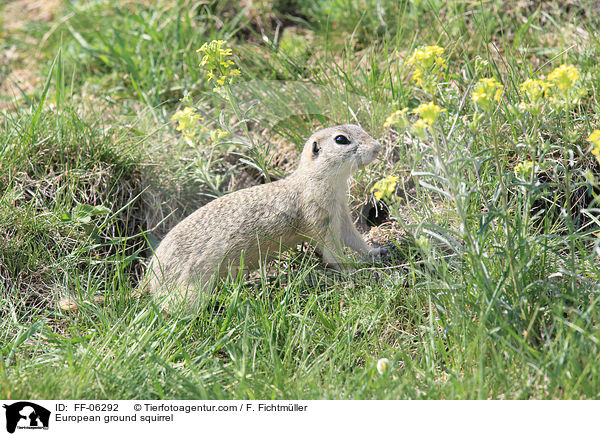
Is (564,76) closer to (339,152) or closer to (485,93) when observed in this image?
(485,93)

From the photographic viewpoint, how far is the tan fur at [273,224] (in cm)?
455

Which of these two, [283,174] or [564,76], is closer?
[564,76]

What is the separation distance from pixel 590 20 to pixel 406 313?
11.4ft

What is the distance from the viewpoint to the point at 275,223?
15.5ft

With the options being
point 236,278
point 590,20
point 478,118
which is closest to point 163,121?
point 236,278

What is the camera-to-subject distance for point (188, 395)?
3.40 metres

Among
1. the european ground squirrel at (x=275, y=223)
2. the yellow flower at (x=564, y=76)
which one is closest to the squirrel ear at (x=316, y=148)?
the european ground squirrel at (x=275, y=223)

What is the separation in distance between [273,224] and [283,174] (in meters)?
0.85

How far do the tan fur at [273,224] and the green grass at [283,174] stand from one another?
0.22m

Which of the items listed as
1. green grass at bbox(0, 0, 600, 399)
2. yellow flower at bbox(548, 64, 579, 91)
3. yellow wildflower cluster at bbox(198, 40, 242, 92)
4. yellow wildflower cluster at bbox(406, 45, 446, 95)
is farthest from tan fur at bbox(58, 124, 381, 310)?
yellow flower at bbox(548, 64, 579, 91)

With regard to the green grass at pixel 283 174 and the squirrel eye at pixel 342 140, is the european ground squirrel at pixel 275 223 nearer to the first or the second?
the squirrel eye at pixel 342 140
